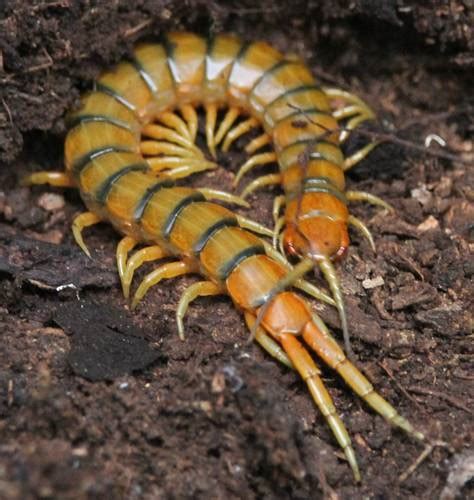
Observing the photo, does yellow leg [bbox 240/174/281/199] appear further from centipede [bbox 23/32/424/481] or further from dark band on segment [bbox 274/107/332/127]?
dark band on segment [bbox 274/107/332/127]

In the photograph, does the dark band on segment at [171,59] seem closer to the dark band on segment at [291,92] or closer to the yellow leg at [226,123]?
the yellow leg at [226,123]

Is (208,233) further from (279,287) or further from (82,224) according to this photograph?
(82,224)

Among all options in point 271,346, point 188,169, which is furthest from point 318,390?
point 188,169

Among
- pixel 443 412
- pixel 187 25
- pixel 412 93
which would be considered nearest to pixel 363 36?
pixel 412 93

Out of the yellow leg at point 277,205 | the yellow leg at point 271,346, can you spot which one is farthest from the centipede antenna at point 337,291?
the yellow leg at point 277,205

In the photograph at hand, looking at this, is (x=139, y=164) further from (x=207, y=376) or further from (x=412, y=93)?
(x=412, y=93)

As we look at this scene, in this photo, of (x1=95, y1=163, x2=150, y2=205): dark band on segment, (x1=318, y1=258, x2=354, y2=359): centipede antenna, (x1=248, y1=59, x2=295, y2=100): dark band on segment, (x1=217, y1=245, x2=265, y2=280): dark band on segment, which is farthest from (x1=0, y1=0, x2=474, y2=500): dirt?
Answer: (x1=248, y1=59, x2=295, y2=100): dark band on segment
